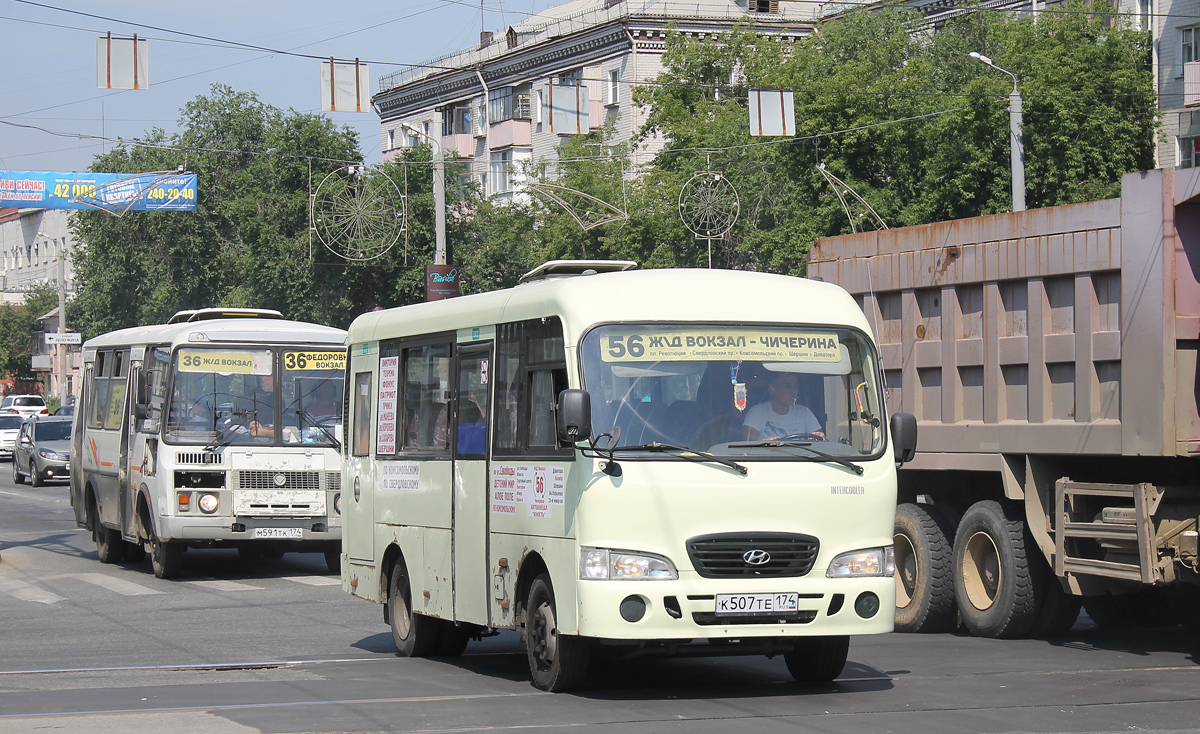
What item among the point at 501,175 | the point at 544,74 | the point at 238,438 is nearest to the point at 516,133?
the point at 501,175

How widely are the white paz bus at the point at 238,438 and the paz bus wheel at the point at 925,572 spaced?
6.85 meters

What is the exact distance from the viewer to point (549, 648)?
9281 millimetres

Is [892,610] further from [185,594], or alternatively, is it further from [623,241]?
[623,241]

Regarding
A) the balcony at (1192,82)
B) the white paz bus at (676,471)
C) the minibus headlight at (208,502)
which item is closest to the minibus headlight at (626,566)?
the white paz bus at (676,471)

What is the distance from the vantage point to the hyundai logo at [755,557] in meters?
8.87

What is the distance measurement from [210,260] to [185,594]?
48.5 metres

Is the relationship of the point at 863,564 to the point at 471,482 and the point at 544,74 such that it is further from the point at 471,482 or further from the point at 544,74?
the point at 544,74

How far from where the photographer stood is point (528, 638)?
9562 millimetres

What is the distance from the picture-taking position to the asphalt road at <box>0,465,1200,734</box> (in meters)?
8.34

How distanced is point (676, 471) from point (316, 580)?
32.8 ft

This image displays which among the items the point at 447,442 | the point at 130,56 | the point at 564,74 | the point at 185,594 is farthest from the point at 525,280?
the point at 564,74

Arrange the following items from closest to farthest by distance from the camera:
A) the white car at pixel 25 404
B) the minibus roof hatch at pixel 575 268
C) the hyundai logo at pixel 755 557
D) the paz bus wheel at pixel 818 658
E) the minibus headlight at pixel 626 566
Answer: the minibus headlight at pixel 626 566 < the hyundai logo at pixel 755 557 < the paz bus wheel at pixel 818 658 < the minibus roof hatch at pixel 575 268 < the white car at pixel 25 404

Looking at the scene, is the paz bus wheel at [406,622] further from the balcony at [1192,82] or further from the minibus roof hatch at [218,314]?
the balcony at [1192,82]

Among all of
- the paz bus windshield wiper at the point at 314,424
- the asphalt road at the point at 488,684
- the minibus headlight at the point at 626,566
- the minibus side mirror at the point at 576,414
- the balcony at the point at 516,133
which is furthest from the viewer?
the balcony at the point at 516,133
